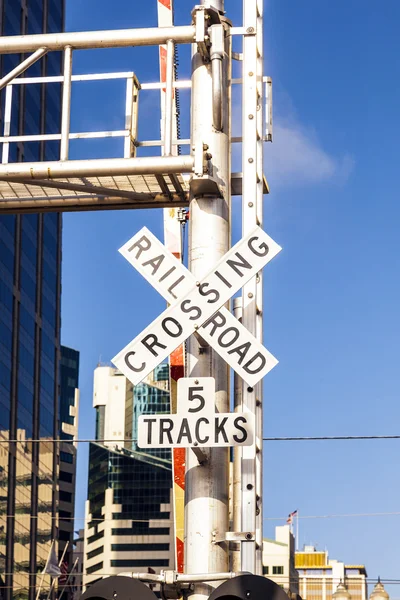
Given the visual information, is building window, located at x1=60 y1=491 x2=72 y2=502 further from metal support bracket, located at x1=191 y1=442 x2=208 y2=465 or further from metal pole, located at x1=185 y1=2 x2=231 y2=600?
metal support bracket, located at x1=191 y1=442 x2=208 y2=465

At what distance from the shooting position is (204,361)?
8031 millimetres

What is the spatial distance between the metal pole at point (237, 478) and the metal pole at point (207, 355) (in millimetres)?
177

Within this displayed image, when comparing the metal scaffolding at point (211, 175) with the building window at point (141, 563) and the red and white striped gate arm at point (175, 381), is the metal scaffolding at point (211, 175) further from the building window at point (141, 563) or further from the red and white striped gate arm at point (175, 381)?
the building window at point (141, 563)

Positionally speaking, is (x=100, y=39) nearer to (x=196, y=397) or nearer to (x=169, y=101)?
(x=169, y=101)

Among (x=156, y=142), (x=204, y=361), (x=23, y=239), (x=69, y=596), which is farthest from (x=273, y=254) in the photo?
(x=69, y=596)

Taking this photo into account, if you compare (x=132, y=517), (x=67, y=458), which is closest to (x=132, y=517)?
(x=132, y=517)

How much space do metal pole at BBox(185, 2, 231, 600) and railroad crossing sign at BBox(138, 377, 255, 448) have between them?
31 cm

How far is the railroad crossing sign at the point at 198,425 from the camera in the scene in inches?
296

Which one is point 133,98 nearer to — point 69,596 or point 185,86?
point 185,86

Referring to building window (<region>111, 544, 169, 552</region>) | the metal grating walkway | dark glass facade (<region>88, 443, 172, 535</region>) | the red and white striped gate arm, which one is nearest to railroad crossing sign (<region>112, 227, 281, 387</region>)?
the metal grating walkway

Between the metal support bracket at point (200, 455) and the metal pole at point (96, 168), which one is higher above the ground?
the metal pole at point (96, 168)

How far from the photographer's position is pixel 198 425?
7.57 meters

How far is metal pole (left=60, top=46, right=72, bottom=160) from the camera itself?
9.35 meters

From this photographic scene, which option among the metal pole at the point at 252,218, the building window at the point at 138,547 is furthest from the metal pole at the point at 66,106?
the building window at the point at 138,547
